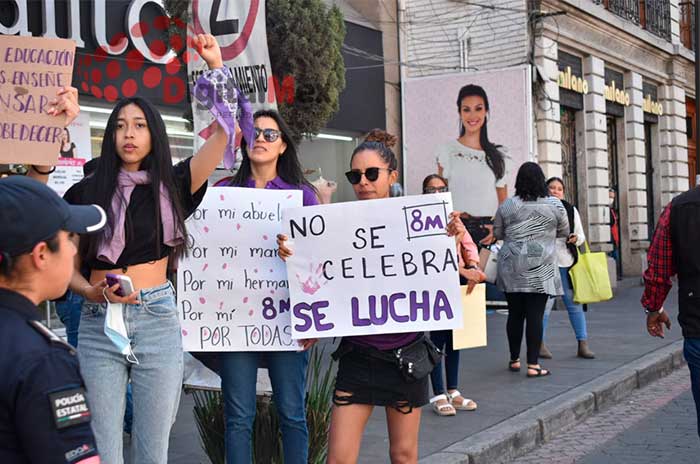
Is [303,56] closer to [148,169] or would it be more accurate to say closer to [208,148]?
[208,148]

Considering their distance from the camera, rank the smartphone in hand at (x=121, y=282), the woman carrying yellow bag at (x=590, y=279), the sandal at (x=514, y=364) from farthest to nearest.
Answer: the woman carrying yellow bag at (x=590, y=279)
the sandal at (x=514, y=364)
the smartphone in hand at (x=121, y=282)

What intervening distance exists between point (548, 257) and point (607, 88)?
12.5 metres

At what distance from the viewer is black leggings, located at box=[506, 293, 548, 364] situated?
27.5ft

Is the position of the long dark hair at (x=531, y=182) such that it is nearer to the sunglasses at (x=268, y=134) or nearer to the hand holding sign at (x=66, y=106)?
the sunglasses at (x=268, y=134)

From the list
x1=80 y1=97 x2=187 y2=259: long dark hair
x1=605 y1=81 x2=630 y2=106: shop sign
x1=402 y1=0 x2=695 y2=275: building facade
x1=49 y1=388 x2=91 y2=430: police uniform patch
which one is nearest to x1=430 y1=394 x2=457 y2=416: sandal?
x1=80 y1=97 x2=187 y2=259: long dark hair

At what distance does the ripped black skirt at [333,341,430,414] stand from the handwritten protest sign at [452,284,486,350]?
2.81m

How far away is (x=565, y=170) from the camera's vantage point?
18.3 metres

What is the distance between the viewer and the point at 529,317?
8.41 meters

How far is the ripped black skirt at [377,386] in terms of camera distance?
3.81 m

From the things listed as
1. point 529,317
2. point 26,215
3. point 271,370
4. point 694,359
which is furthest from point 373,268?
point 529,317

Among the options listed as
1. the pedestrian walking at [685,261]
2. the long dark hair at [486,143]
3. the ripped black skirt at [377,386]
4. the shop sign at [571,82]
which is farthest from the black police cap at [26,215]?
the shop sign at [571,82]

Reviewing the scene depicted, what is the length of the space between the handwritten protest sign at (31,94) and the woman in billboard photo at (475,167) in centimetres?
1073

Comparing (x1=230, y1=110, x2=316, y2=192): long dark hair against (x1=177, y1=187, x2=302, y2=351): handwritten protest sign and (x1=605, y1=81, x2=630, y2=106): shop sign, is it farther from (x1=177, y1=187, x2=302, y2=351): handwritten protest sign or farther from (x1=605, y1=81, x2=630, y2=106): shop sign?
(x1=605, y1=81, x2=630, y2=106): shop sign

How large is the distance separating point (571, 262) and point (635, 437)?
115 inches
